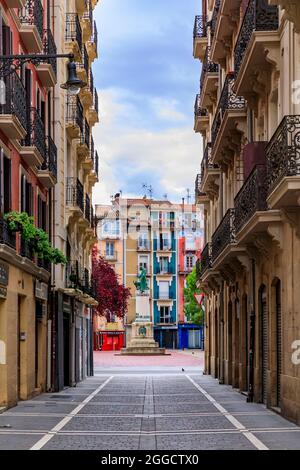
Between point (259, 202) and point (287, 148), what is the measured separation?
444cm

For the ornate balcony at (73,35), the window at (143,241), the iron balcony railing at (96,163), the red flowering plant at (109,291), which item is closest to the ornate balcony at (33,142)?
the ornate balcony at (73,35)

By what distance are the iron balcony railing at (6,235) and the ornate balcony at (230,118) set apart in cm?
930

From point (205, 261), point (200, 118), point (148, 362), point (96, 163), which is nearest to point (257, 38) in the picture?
point (205, 261)

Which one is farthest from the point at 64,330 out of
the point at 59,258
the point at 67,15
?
the point at 67,15

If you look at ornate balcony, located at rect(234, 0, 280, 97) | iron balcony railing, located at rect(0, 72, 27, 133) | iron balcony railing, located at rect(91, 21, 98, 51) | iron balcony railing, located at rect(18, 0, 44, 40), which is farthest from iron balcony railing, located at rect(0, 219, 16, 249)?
iron balcony railing, located at rect(91, 21, 98, 51)

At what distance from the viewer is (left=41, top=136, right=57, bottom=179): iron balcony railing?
107 feet

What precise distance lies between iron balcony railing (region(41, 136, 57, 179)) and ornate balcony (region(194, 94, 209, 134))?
58.4 ft

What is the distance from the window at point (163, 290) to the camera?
406 ft

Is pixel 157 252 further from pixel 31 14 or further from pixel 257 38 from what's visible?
pixel 257 38

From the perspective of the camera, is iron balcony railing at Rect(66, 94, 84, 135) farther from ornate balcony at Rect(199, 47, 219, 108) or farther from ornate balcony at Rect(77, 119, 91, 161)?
ornate balcony at Rect(199, 47, 219, 108)

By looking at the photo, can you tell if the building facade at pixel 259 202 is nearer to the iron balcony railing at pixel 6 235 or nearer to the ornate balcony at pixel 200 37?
the iron balcony railing at pixel 6 235

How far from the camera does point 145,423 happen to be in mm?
21938

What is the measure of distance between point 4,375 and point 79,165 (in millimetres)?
22441

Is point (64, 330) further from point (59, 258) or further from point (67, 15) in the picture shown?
point (67, 15)
